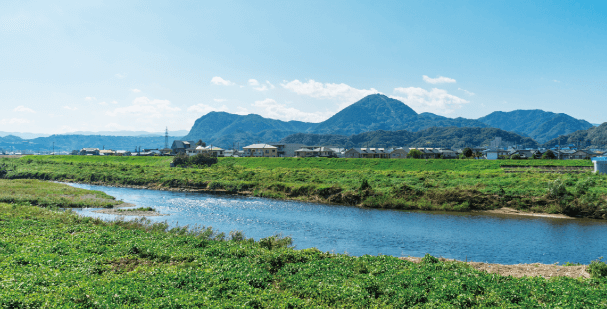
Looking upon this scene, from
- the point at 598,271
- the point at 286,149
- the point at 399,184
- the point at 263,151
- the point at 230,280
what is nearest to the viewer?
the point at 230,280

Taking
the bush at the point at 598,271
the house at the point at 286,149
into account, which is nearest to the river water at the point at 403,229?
the bush at the point at 598,271

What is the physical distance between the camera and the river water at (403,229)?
22.8 metres

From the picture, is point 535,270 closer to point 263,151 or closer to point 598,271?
point 598,271

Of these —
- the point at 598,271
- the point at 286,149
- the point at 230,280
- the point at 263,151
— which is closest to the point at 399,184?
the point at 598,271

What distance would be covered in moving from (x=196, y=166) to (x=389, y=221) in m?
55.9

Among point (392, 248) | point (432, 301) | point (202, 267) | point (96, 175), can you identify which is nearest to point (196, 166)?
point (96, 175)

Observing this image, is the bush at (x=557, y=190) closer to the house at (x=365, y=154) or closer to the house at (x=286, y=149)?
the house at (x=365, y=154)

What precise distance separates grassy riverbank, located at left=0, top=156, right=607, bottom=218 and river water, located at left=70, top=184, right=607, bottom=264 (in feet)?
11.2

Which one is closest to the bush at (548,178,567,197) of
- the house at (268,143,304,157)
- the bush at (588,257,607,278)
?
the bush at (588,257,607,278)

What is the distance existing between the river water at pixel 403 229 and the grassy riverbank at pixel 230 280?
7818mm

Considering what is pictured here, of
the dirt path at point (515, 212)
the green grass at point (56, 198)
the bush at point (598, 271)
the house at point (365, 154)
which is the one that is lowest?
the dirt path at point (515, 212)

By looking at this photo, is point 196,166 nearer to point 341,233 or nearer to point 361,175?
point 361,175

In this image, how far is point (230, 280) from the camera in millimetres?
12008

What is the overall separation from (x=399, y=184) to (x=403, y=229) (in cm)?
1942
